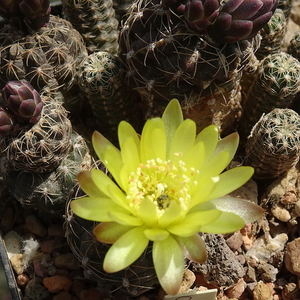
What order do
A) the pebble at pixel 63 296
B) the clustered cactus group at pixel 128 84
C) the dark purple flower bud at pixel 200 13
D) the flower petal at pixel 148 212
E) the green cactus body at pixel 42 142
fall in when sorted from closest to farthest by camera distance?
1. the flower petal at pixel 148 212
2. the dark purple flower bud at pixel 200 13
3. the clustered cactus group at pixel 128 84
4. the green cactus body at pixel 42 142
5. the pebble at pixel 63 296

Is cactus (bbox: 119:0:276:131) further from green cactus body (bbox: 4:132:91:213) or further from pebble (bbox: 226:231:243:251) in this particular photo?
pebble (bbox: 226:231:243:251)

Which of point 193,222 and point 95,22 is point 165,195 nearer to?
point 193,222

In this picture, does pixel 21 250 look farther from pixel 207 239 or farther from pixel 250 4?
pixel 250 4

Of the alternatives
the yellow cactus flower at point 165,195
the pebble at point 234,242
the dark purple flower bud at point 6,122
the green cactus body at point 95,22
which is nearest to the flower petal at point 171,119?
the yellow cactus flower at point 165,195

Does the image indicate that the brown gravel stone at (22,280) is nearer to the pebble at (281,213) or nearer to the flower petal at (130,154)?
the flower petal at (130,154)

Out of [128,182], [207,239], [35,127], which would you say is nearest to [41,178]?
[35,127]

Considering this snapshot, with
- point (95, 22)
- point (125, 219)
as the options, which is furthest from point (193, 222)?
point (95, 22)
